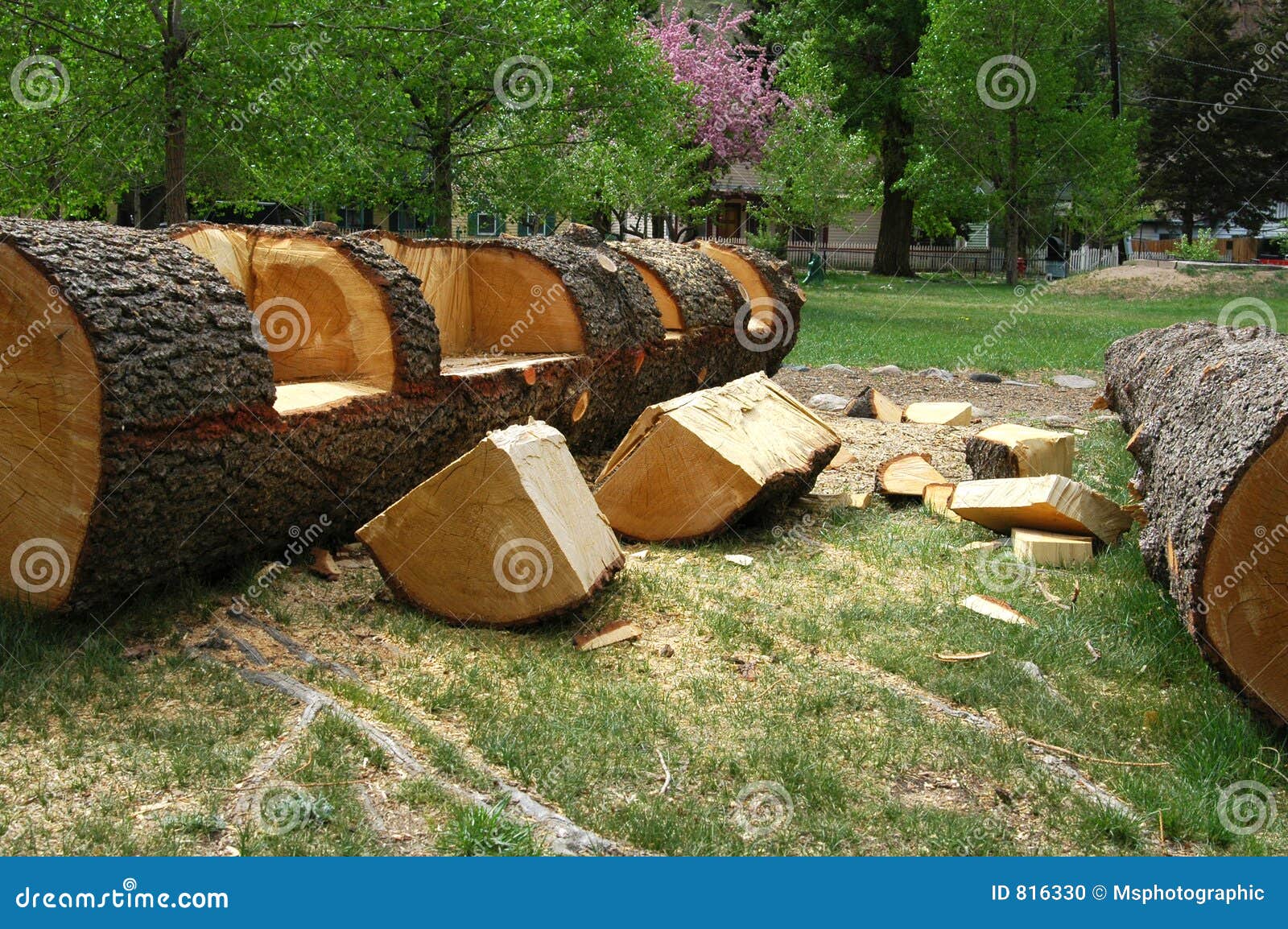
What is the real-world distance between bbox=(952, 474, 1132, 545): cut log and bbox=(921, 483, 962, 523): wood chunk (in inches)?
17.1

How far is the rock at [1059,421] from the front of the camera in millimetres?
9438

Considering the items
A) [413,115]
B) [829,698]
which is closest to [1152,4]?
[413,115]

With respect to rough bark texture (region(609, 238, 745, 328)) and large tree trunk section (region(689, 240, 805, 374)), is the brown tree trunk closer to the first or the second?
large tree trunk section (region(689, 240, 805, 374))

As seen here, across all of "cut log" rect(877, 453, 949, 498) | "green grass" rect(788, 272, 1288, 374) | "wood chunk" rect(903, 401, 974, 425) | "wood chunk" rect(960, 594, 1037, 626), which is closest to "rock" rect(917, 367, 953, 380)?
"green grass" rect(788, 272, 1288, 374)

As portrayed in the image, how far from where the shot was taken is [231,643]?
157 inches

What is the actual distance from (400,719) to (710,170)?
1243 inches

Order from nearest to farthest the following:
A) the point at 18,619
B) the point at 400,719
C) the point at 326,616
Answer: the point at 400,719
the point at 18,619
the point at 326,616

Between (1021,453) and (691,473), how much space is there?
2.04 metres

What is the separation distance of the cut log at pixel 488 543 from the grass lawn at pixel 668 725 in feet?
0.42

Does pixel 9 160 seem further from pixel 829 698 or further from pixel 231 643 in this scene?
pixel 829 698

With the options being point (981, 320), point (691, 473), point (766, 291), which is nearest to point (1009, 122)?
point (981, 320)

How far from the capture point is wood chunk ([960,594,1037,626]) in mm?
4668

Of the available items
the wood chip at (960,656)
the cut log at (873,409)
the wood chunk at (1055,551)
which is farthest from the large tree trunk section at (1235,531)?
the cut log at (873,409)

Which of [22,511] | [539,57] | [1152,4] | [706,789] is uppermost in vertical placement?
[1152,4]
